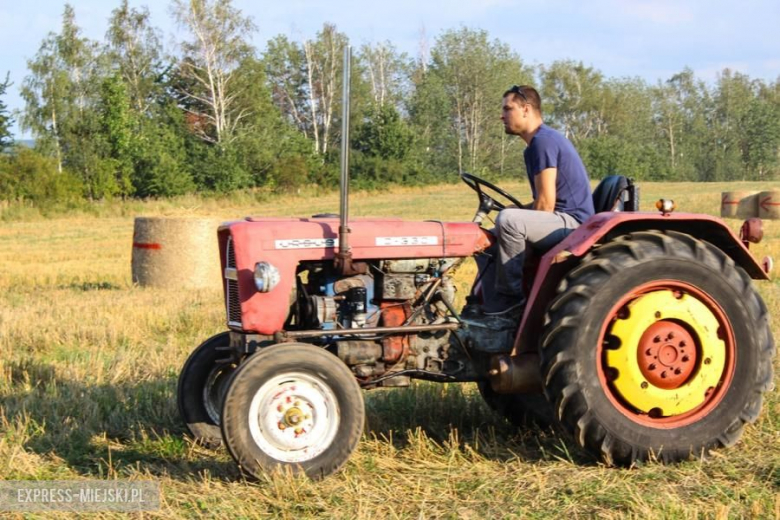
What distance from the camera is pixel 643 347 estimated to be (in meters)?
4.48

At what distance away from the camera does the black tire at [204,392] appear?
5.13 meters

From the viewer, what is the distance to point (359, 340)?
15.4 feet

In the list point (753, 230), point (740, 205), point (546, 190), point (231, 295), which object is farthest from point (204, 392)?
point (740, 205)

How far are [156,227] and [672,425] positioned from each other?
8746 mm

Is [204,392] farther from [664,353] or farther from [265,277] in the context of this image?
[664,353]

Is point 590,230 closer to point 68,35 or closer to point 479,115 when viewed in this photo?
point 68,35

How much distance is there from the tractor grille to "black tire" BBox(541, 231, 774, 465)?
1484 millimetres

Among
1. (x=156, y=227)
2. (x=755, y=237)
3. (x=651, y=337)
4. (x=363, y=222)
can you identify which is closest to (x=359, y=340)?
(x=363, y=222)

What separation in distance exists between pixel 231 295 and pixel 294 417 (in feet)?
2.72

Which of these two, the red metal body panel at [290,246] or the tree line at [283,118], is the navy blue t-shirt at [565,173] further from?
the tree line at [283,118]

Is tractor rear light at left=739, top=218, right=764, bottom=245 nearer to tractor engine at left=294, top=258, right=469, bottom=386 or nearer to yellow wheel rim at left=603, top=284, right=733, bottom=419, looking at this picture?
yellow wheel rim at left=603, top=284, right=733, bottom=419

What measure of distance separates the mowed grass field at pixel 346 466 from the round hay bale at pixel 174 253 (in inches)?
113

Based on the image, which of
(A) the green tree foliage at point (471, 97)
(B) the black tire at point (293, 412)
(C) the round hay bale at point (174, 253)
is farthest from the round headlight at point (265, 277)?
(A) the green tree foliage at point (471, 97)

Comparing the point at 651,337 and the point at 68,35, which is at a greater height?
the point at 68,35
